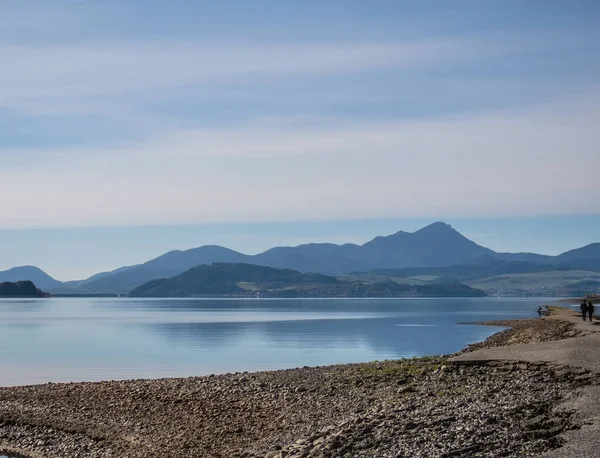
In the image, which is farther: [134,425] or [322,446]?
[134,425]

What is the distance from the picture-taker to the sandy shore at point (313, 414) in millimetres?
20797

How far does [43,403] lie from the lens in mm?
33688

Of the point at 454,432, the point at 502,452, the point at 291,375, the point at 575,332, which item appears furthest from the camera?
the point at 575,332

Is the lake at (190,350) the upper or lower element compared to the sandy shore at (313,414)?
lower

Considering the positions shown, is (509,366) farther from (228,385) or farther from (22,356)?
(22,356)

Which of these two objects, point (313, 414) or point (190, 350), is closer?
point (313, 414)

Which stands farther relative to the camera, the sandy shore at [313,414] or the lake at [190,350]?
the lake at [190,350]

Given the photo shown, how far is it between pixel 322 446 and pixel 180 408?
34.0ft

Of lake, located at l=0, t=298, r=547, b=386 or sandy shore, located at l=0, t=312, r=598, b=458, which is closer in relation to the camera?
sandy shore, located at l=0, t=312, r=598, b=458

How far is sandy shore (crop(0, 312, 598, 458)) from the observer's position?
20.8 m

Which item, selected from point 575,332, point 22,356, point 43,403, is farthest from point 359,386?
point 22,356

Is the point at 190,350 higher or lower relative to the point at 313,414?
lower

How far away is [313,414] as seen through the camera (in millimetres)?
26672

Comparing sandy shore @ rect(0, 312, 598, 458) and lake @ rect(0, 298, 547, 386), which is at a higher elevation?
sandy shore @ rect(0, 312, 598, 458)
